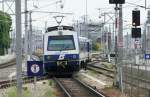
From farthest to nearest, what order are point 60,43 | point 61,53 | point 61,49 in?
point 60,43, point 61,49, point 61,53

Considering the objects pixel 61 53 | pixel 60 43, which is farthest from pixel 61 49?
pixel 60 43

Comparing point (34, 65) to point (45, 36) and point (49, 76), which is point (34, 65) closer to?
point (45, 36)

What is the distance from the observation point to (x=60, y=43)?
3844cm

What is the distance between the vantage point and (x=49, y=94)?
25422 millimetres

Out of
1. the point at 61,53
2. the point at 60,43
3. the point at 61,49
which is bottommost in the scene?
the point at 61,53

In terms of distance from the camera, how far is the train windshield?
3828 centimetres

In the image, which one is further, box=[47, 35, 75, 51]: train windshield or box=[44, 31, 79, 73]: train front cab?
box=[47, 35, 75, 51]: train windshield

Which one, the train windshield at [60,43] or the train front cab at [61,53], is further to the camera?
the train windshield at [60,43]

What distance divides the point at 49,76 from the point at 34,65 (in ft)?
79.8

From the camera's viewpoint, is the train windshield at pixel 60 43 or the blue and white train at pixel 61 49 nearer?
the blue and white train at pixel 61 49

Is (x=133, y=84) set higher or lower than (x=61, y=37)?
lower

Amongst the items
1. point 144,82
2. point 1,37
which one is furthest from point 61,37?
point 1,37

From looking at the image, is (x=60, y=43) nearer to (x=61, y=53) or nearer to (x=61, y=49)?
(x=61, y=49)

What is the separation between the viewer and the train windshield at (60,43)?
38.3 m
